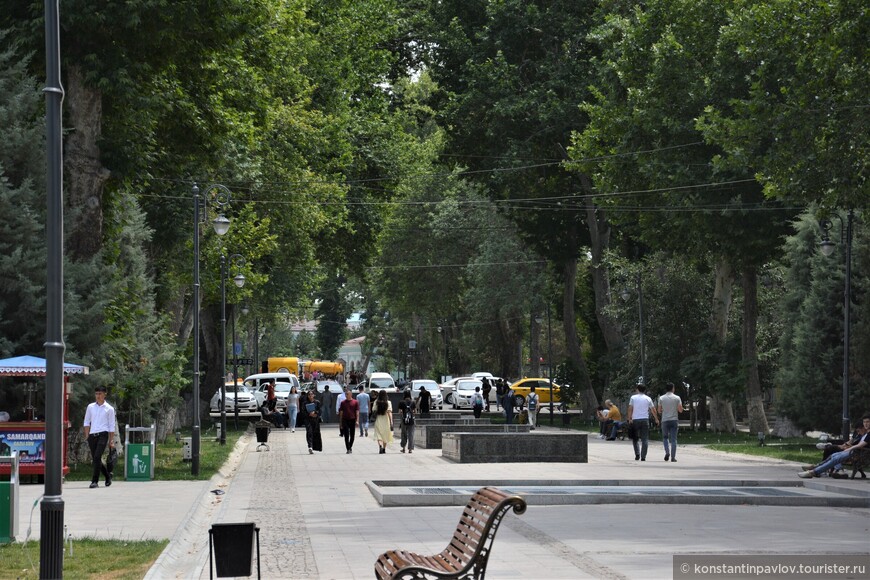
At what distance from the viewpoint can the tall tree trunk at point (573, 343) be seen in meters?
56.0

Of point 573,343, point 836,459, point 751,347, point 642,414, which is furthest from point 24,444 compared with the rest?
point 573,343

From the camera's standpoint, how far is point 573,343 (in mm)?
56688

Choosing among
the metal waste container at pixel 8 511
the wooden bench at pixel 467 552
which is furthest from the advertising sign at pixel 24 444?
the wooden bench at pixel 467 552

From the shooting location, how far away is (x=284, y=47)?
4134 centimetres

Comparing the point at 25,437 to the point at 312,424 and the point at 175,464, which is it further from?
the point at 312,424

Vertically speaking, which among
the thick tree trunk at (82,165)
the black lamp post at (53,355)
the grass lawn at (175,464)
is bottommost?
the grass lawn at (175,464)

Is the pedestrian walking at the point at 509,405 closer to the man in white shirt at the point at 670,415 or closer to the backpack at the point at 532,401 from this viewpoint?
the backpack at the point at 532,401

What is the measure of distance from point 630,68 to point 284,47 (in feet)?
34.5

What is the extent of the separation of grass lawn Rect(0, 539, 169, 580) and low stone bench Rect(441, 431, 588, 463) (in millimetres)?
16280

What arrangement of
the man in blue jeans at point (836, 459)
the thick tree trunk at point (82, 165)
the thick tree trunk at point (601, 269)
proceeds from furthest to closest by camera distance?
the thick tree trunk at point (601, 269) → the thick tree trunk at point (82, 165) → the man in blue jeans at point (836, 459)

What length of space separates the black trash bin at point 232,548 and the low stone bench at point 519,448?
19.9 meters

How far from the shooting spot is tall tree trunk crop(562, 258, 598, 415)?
184 feet

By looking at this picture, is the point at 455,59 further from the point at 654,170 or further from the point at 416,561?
the point at 416,561

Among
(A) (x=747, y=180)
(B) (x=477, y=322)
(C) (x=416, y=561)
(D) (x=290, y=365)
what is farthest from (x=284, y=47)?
(D) (x=290, y=365)
